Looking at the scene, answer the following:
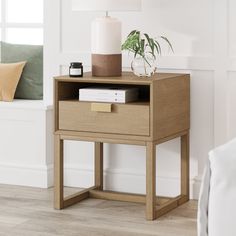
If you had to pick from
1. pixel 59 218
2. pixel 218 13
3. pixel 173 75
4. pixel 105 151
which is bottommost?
pixel 59 218

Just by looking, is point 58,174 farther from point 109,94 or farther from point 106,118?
point 109,94

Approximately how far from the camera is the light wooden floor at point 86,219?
339cm

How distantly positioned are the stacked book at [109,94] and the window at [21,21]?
1181 mm

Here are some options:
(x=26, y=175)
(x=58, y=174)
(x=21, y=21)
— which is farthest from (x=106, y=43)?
(x=21, y=21)

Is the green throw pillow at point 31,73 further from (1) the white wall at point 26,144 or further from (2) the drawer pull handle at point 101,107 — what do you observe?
(2) the drawer pull handle at point 101,107

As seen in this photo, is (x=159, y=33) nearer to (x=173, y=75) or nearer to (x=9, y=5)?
(x=173, y=75)

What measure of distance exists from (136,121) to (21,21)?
1.60 metres

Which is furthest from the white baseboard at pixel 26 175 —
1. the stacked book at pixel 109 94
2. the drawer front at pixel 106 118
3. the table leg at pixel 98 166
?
the stacked book at pixel 109 94

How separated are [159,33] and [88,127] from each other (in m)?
0.76

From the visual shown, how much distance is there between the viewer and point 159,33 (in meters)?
4.02

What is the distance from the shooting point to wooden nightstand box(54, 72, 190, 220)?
353cm

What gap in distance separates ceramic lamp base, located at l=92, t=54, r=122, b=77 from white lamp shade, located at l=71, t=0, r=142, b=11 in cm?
27

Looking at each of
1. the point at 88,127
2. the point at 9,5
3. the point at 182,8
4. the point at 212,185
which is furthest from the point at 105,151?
the point at 212,185

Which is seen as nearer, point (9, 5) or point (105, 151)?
point (105, 151)
